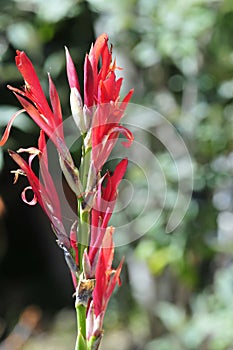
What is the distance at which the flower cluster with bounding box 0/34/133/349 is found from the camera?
0.51 meters

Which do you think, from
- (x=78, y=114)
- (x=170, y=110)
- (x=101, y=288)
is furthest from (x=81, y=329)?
(x=170, y=110)

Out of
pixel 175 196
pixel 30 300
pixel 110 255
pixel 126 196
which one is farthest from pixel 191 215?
pixel 30 300

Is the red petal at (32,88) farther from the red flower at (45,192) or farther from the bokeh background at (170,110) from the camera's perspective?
the bokeh background at (170,110)

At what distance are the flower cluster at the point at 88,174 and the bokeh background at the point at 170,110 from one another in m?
0.75

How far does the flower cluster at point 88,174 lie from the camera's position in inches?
20.2

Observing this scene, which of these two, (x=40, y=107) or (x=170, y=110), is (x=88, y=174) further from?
(x=170, y=110)

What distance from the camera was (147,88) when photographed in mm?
2094

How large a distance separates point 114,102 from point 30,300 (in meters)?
3.55

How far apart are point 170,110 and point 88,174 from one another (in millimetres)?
1508

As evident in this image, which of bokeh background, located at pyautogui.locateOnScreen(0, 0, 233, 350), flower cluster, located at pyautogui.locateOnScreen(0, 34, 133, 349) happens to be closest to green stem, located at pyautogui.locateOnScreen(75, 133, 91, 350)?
flower cluster, located at pyautogui.locateOnScreen(0, 34, 133, 349)

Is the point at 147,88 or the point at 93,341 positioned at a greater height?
the point at 147,88

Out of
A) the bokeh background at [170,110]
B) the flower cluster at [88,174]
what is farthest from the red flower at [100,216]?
the bokeh background at [170,110]

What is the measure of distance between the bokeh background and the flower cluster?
2.45 feet

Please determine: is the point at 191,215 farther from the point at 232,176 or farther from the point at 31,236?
the point at 31,236
